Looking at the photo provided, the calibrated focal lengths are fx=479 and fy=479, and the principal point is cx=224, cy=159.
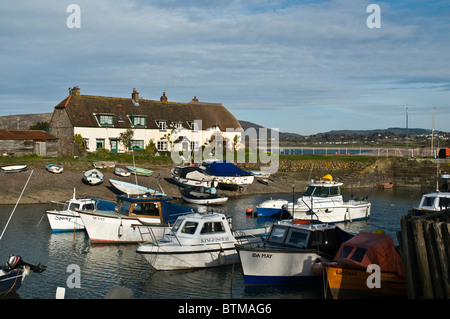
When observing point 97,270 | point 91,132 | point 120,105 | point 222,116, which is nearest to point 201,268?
point 97,270

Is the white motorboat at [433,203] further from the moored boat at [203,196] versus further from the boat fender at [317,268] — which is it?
the moored boat at [203,196]

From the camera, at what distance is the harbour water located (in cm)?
1830

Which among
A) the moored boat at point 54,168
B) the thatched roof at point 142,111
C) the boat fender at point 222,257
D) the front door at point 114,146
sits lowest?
the boat fender at point 222,257

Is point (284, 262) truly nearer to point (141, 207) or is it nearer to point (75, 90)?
point (141, 207)

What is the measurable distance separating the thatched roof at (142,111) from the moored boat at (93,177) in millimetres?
16076

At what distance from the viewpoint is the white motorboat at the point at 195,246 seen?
2059 centimetres

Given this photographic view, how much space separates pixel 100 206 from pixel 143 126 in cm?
3451

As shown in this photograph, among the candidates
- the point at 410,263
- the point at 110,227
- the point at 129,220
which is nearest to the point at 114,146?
the point at 110,227

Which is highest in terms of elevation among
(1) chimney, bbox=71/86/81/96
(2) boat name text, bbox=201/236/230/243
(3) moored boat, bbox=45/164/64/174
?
(1) chimney, bbox=71/86/81/96

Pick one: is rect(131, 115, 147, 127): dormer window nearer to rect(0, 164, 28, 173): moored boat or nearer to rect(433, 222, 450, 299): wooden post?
rect(0, 164, 28, 173): moored boat

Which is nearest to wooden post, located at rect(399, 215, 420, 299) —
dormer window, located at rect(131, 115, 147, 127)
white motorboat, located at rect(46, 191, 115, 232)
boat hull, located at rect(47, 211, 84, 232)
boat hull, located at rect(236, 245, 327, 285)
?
boat hull, located at rect(236, 245, 327, 285)

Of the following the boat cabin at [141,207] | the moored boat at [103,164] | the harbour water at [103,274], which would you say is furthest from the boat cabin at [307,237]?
the moored boat at [103,164]

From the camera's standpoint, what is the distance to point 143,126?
212ft

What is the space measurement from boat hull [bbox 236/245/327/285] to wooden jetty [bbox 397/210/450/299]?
4.78 metres
